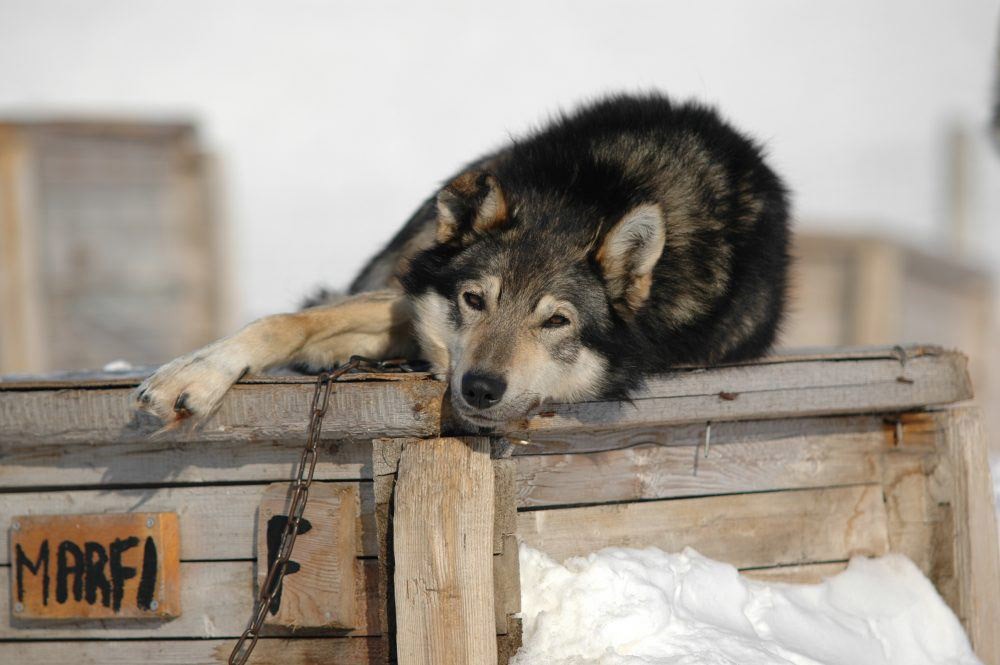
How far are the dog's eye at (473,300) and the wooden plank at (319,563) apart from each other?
0.68 meters

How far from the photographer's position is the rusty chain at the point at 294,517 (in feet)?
9.18

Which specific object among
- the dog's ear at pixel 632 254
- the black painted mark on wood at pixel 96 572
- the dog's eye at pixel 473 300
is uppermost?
the dog's ear at pixel 632 254

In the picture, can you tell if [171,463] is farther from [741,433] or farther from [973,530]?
[973,530]

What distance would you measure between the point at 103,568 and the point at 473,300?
4.52 feet

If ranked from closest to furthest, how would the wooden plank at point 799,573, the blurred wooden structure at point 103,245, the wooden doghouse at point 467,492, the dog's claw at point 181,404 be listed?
the wooden doghouse at point 467,492 → the dog's claw at point 181,404 → the wooden plank at point 799,573 → the blurred wooden structure at point 103,245

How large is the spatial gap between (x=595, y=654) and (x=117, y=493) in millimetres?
1534

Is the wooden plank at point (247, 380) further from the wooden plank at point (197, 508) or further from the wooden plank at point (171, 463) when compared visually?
the wooden plank at point (197, 508)

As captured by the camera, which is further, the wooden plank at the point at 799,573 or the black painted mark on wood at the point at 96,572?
the wooden plank at the point at 799,573

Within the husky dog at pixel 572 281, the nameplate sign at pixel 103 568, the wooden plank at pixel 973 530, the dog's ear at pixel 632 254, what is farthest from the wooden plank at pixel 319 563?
the wooden plank at pixel 973 530

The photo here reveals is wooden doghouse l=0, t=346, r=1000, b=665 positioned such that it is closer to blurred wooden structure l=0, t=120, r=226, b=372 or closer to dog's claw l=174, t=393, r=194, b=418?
dog's claw l=174, t=393, r=194, b=418

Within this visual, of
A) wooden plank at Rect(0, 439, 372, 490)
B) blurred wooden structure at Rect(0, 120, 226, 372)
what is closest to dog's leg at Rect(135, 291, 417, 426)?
wooden plank at Rect(0, 439, 372, 490)

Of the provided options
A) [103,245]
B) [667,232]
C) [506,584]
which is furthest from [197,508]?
[103,245]

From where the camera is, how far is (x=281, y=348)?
3275mm

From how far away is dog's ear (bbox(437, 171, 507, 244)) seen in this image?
3158 mm
